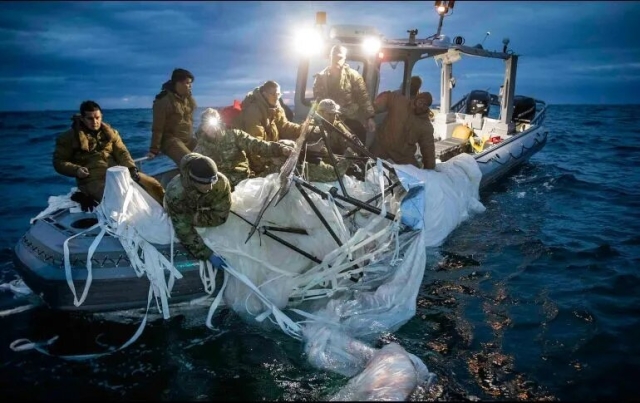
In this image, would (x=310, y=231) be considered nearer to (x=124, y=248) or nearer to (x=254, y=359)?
(x=254, y=359)

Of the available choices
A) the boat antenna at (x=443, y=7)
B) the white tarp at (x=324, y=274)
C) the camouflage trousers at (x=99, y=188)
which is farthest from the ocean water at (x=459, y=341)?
the boat antenna at (x=443, y=7)

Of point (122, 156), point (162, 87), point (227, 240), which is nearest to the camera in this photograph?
point (227, 240)

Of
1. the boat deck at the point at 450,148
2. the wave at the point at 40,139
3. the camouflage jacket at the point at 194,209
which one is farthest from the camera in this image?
the wave at the point at 40,139

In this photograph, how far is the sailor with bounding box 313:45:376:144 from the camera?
6.98 m

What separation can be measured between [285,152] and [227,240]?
4.35 ft

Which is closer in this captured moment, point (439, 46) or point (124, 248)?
point (124, 248)

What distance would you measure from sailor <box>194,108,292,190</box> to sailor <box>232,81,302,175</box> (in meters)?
0.51

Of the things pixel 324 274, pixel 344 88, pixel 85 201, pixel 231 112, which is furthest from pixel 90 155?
pixel 344 88

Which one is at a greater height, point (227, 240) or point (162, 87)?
point (162, 87)

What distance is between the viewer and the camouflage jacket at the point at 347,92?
7098 millimetres

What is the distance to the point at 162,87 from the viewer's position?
6180 millimetres

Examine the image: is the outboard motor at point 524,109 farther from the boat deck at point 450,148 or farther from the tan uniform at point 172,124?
the tan uniform at point 172,124

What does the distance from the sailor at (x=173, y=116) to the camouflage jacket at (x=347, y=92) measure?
225 centimetres

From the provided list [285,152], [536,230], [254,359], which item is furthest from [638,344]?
[285,152]
